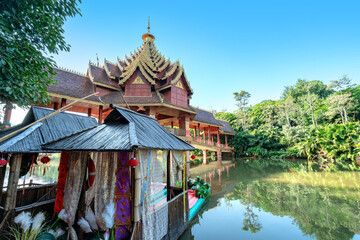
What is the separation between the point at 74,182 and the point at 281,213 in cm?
667

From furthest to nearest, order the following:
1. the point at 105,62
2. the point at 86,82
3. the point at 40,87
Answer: the point at 105,62
the point at 86,82
the point at 40,87

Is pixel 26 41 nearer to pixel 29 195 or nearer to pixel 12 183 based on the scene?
pixel 12 183

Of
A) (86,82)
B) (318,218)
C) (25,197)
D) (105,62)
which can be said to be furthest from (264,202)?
(105,62)

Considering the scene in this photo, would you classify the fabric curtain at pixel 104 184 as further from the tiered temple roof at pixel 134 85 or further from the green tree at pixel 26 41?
the tiered temple roof at pixel 134 85

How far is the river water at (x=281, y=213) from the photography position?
4770mm

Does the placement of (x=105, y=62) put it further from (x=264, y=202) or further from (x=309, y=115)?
(x=309, y=115)

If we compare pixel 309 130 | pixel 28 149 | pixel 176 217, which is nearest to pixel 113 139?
pixel 28 149

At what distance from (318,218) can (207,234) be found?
3.78 meters

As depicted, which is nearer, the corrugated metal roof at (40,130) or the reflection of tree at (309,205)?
the corrugated metal roof at (40,130)

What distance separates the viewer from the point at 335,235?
4539 mm

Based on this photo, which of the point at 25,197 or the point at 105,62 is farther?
the point at 105,62

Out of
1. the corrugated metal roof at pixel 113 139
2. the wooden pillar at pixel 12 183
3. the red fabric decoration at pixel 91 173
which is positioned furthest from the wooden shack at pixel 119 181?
the wooden pillar at pixel 12 183

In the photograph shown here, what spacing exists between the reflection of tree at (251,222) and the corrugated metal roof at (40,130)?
5.91m

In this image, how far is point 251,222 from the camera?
548 centimetres
